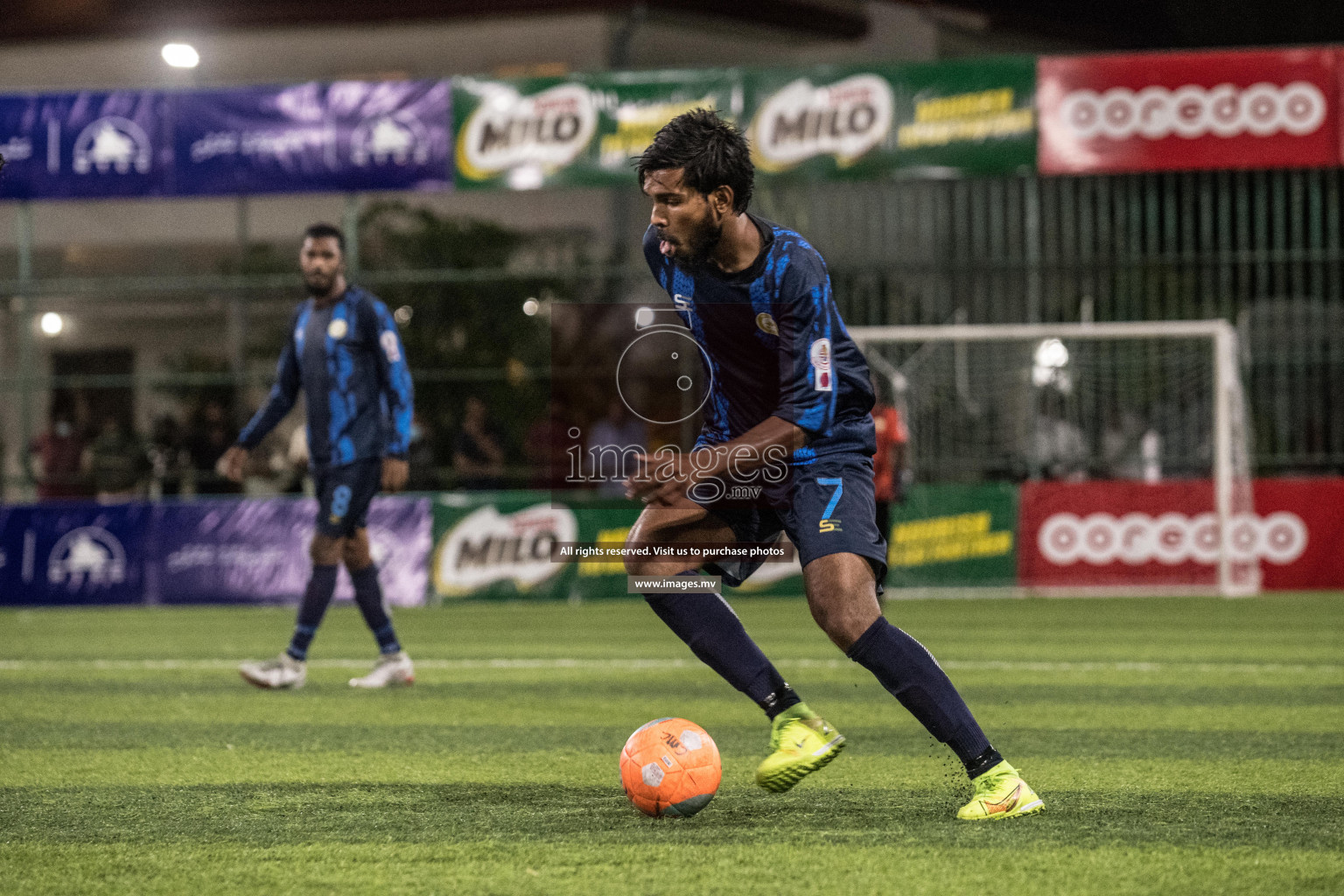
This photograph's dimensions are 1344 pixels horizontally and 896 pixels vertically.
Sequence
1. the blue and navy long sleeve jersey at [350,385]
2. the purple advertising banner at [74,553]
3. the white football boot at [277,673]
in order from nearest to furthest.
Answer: the white football boot at [277,673], the blue and navy long sleeve jersey at [350,385], the purple advertising banner at [74,553]

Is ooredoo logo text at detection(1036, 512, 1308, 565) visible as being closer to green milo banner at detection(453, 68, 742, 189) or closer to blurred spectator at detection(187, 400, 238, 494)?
green milo banner at detection(453, 68, 742, 189)

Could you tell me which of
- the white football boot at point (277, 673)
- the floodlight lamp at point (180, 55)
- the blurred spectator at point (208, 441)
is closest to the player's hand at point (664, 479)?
the white football boot at point (277, 673)

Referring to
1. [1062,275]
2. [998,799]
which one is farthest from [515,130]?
[998,799]

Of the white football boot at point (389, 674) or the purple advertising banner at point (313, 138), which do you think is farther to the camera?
the purple advertising banner at point (313, 138)

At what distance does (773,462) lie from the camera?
4793 mm

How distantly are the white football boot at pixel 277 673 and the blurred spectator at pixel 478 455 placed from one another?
7.82 meters

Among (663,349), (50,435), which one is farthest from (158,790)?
(50,435)

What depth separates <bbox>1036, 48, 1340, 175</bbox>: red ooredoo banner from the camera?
15242 mm

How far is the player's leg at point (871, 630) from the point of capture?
462cm

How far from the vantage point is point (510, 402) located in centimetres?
1714

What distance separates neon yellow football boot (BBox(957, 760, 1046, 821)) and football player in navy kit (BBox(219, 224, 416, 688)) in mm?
4291

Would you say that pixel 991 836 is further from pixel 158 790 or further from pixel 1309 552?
pixel 1309 552

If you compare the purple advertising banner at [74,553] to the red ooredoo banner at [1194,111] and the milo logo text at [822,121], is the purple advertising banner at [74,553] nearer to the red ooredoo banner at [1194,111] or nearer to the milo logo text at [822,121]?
the milo logo text at [822,121]

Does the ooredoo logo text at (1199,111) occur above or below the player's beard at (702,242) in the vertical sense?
above
